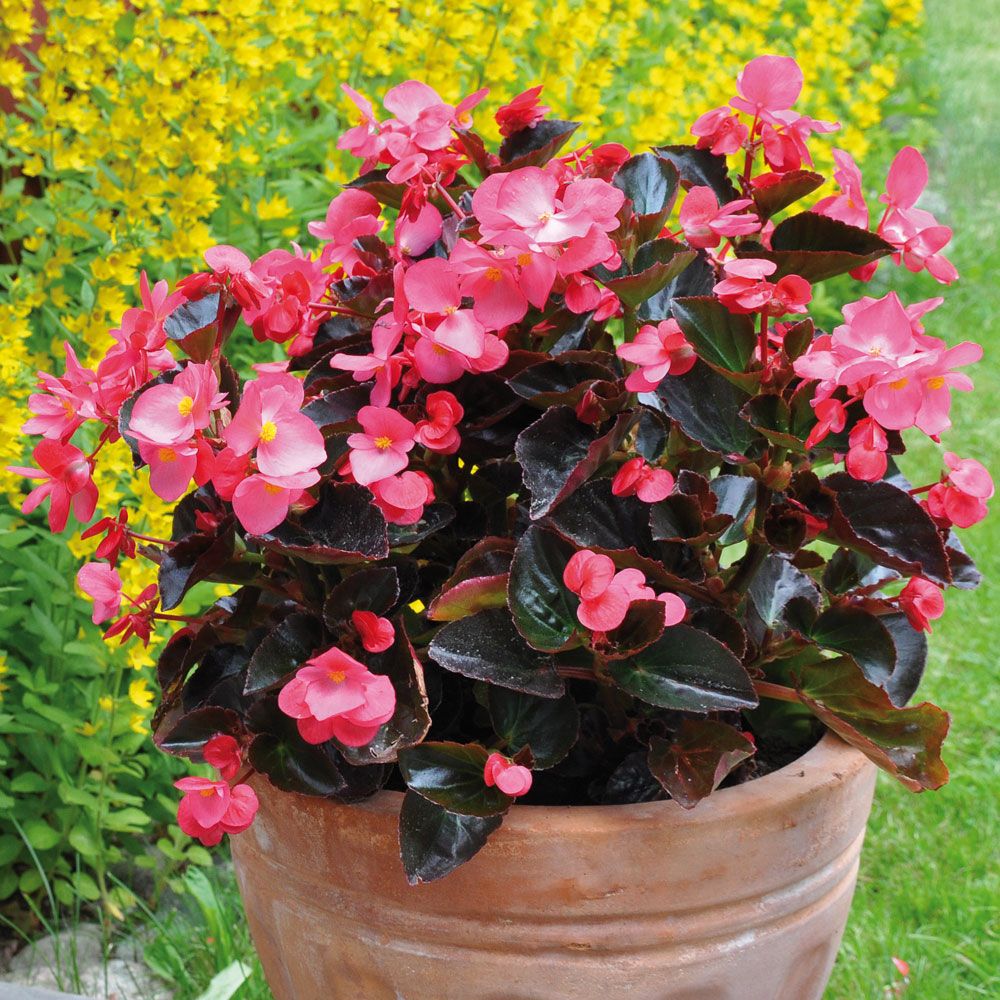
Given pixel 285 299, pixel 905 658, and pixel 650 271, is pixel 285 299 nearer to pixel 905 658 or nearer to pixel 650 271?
pixel 650 271

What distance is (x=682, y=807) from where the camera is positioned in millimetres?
808

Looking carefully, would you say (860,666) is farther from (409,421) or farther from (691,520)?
(409,421)

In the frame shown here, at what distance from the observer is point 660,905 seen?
81 centimetres

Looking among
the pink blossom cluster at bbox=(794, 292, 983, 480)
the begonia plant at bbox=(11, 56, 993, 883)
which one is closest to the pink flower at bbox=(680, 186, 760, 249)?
the begonia plant at bbox=(11, 56, 993, 883)

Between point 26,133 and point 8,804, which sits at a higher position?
point 26,133

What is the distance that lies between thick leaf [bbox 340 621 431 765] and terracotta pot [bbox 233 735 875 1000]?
0.22 ft

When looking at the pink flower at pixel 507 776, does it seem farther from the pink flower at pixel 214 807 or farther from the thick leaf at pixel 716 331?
the thick leaf at pixel 716 331

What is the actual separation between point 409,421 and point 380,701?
0.61ft

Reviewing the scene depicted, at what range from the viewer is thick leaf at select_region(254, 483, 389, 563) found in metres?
0.77

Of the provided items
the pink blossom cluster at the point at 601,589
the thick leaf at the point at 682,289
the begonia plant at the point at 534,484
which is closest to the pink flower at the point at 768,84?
the begonia plant at the point at 534,484

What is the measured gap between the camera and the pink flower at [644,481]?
811 mm

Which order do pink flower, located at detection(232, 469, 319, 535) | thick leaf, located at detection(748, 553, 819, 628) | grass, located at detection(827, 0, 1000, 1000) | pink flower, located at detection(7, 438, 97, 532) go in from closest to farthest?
pink flower, located at detection(232, 469, 319, 535) → pink flower, located at detection(7, 438, 97, 532) → thick leaf, located at detection(748, 553, 819, 628) → grass, located at detection(827, 0, 1000, 1000)

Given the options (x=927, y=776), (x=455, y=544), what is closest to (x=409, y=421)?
(x=455, y=544)

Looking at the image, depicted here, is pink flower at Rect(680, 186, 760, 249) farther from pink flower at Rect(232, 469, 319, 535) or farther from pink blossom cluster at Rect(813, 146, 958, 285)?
pink flower at Rect(232, 469, 319, 535)
